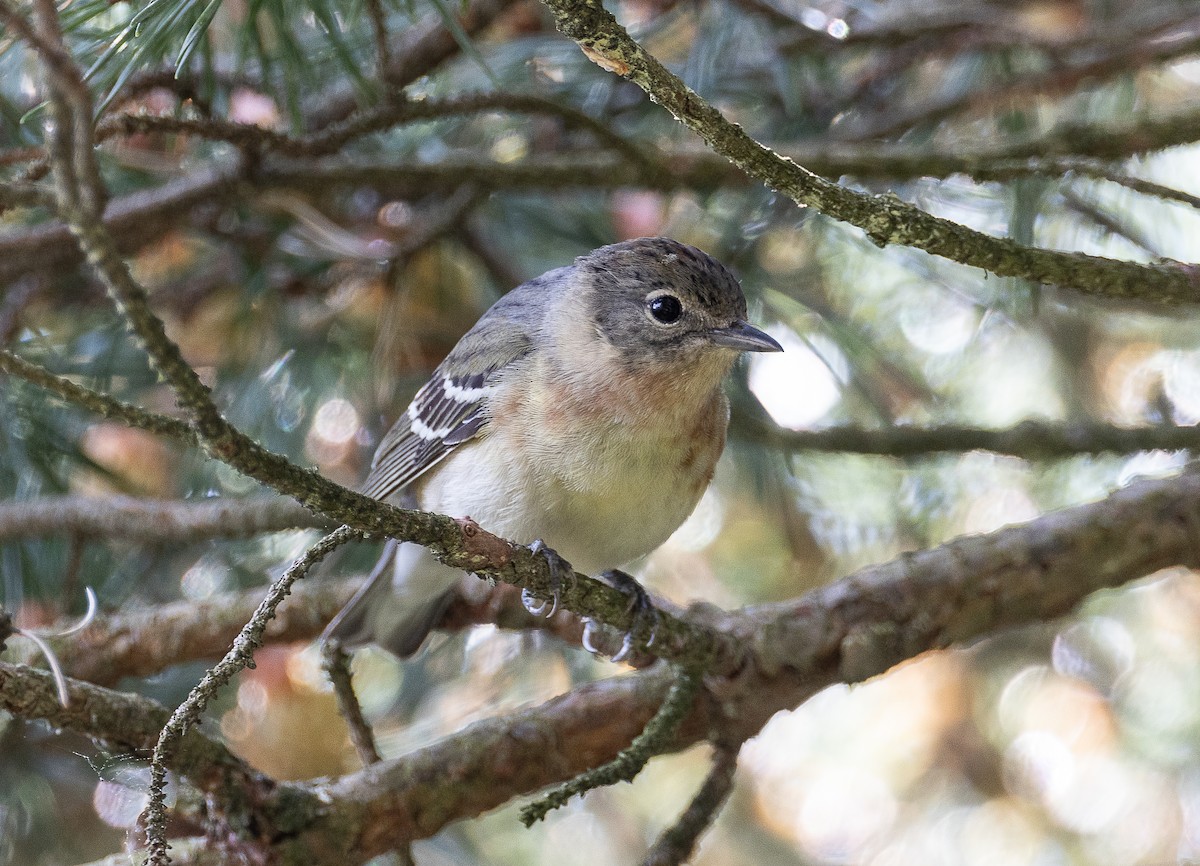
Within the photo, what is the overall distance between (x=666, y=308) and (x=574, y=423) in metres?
0.46

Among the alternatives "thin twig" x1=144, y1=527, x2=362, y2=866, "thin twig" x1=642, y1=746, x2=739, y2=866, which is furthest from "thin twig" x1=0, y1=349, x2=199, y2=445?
"thin twig" x1=642, y1=746, x2=739, y2=866

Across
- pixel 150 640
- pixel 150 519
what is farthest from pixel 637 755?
pixel 150 519

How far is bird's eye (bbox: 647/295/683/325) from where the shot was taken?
3.06 m

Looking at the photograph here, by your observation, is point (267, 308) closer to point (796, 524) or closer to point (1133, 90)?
point (796, 524)

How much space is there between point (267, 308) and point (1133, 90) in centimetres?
313

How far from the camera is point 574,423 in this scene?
112 inches

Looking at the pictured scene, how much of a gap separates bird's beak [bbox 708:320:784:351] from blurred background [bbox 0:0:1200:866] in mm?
487

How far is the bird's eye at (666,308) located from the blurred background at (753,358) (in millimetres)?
404

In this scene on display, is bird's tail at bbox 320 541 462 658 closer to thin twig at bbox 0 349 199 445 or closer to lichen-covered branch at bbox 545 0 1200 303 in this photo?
thin twig at bbox 0 349 199 445

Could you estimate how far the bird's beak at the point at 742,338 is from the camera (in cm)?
289

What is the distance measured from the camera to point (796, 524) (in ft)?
13.4

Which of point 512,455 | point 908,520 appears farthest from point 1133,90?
point 512,455

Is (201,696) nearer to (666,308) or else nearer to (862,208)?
(862,208)

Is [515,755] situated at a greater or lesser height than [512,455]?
lesser
